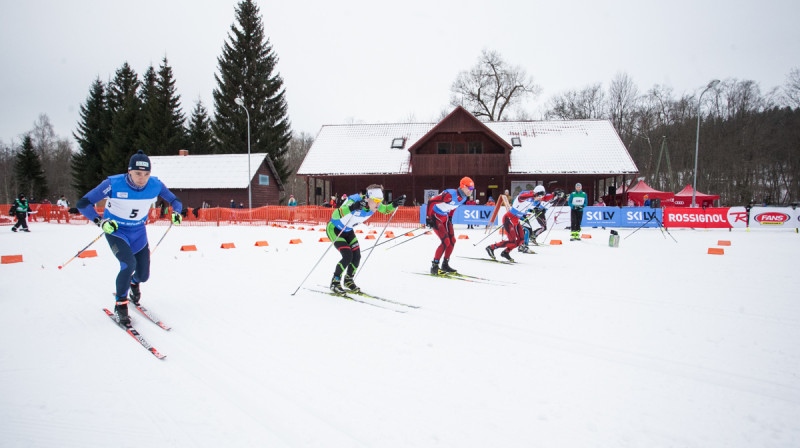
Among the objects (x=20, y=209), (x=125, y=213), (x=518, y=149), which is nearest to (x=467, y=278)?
(x=125, y=213)

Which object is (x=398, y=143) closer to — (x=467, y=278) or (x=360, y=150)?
(x=360, y=150)

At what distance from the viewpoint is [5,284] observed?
631 cm

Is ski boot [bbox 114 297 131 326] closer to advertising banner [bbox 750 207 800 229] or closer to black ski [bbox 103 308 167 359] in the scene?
black ski [bbox 103 308 167 359]

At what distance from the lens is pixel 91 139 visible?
145 ft

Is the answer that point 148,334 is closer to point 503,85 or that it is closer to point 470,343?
point 470,343

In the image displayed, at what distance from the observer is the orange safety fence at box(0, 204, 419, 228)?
18.7 meters

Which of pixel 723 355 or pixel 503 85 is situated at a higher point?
pixel 503 85

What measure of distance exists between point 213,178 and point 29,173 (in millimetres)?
28282

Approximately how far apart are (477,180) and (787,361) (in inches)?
971

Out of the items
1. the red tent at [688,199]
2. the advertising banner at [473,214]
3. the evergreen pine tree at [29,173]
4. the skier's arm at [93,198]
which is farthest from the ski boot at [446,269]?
the evergreen pine tree at [29,173]

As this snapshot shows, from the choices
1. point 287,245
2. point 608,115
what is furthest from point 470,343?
point 608,115

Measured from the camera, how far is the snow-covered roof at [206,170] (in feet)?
100

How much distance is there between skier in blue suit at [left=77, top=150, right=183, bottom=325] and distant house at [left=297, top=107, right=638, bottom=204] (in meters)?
22.0

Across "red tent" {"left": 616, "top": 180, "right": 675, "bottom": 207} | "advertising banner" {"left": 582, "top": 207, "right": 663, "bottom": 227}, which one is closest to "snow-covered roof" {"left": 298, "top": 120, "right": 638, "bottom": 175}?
"red tent" {"left": 616, "top": 180, "right": 675, "bottom": 207}
